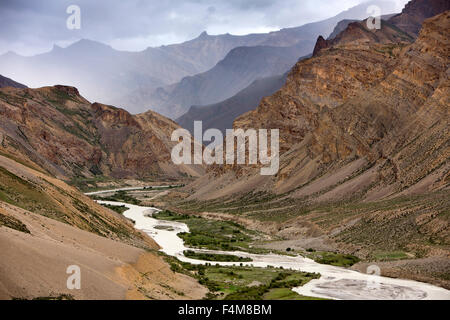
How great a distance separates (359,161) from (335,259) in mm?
48802

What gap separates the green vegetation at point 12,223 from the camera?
32.8m

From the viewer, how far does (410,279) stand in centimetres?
4969

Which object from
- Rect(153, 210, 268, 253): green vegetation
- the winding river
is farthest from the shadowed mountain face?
the winding river

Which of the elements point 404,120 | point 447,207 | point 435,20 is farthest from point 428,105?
point 447,207

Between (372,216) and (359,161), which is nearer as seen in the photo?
(372,216)

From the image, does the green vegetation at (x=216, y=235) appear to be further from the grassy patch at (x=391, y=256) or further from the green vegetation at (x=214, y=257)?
the grassy patch at (x=391, y=256)

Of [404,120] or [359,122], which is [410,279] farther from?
[359,122]

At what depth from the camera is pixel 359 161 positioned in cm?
10706

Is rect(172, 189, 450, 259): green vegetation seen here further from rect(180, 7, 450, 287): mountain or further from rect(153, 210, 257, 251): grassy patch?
rect(153, 210, 257, 251): grassy patch

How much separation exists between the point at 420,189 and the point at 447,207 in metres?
15.0

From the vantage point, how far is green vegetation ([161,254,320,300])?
4003 centimetres

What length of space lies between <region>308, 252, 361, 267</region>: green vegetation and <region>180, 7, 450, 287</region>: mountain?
6.49 feet

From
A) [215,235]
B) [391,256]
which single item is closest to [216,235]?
[215,235]

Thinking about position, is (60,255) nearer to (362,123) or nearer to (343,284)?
(343,284)
